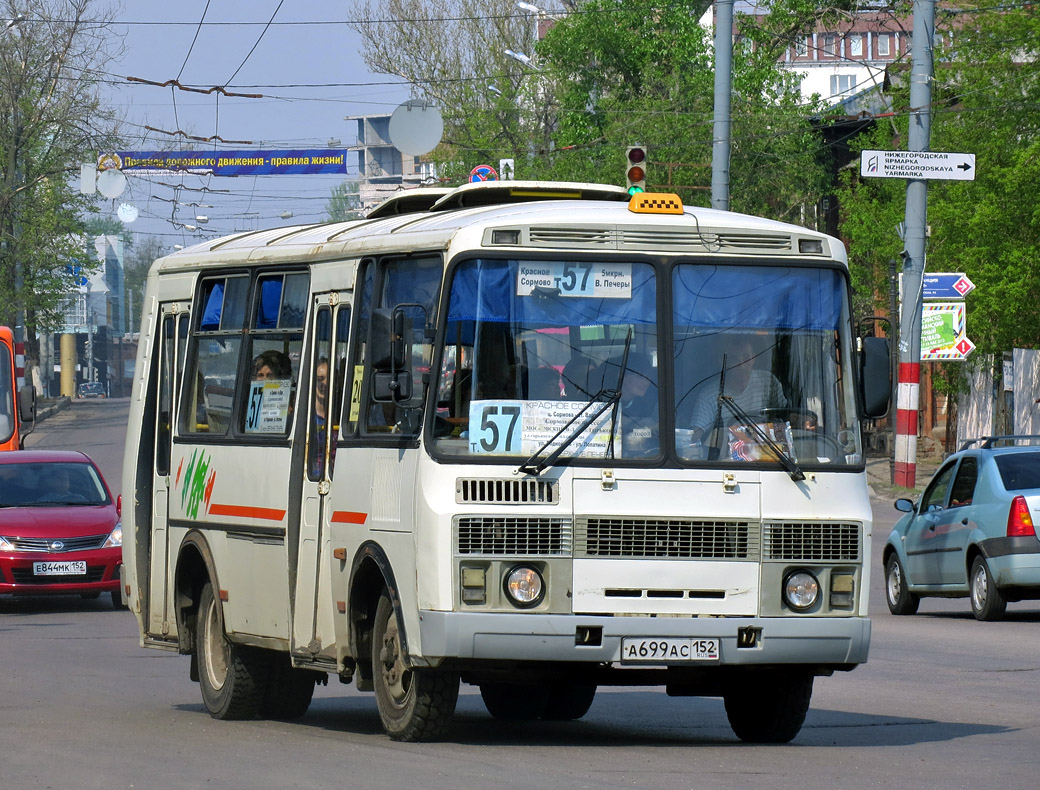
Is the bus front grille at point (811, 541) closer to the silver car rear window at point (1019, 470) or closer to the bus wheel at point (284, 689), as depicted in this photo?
the bus wheel at point (284, 689)

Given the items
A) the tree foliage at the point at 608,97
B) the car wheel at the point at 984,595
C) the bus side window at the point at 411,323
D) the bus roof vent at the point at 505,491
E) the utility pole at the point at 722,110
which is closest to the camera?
the bus roof vent at the point at 505,491

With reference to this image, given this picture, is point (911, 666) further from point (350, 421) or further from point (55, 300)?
point (55, 300)

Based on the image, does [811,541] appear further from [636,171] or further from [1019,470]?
[1019,470]

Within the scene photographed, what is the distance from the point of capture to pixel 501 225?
9359 mm

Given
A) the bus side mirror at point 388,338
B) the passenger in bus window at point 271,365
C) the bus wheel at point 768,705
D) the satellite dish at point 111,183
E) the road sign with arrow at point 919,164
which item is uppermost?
Answer: the satellite dish at point 111,183

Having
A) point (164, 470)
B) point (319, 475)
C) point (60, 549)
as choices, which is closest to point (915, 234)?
point (60, 549)

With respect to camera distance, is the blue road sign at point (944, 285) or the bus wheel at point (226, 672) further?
the blue road sign at point (944, 285)

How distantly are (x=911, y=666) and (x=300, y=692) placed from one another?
4.71 metres

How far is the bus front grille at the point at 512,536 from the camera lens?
9016mm

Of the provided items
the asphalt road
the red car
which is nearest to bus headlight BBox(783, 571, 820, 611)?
the asphalt road

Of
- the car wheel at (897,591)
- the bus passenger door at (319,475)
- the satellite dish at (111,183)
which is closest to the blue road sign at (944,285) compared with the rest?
the car wheel at (897,591)

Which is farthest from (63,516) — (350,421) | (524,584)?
(524,584)

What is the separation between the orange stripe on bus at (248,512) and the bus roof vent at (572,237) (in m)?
2.29

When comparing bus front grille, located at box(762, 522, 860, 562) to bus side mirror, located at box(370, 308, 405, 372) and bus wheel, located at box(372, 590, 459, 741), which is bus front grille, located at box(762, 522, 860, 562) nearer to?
bus wheel, located at box(372, 590, 459, 741)
